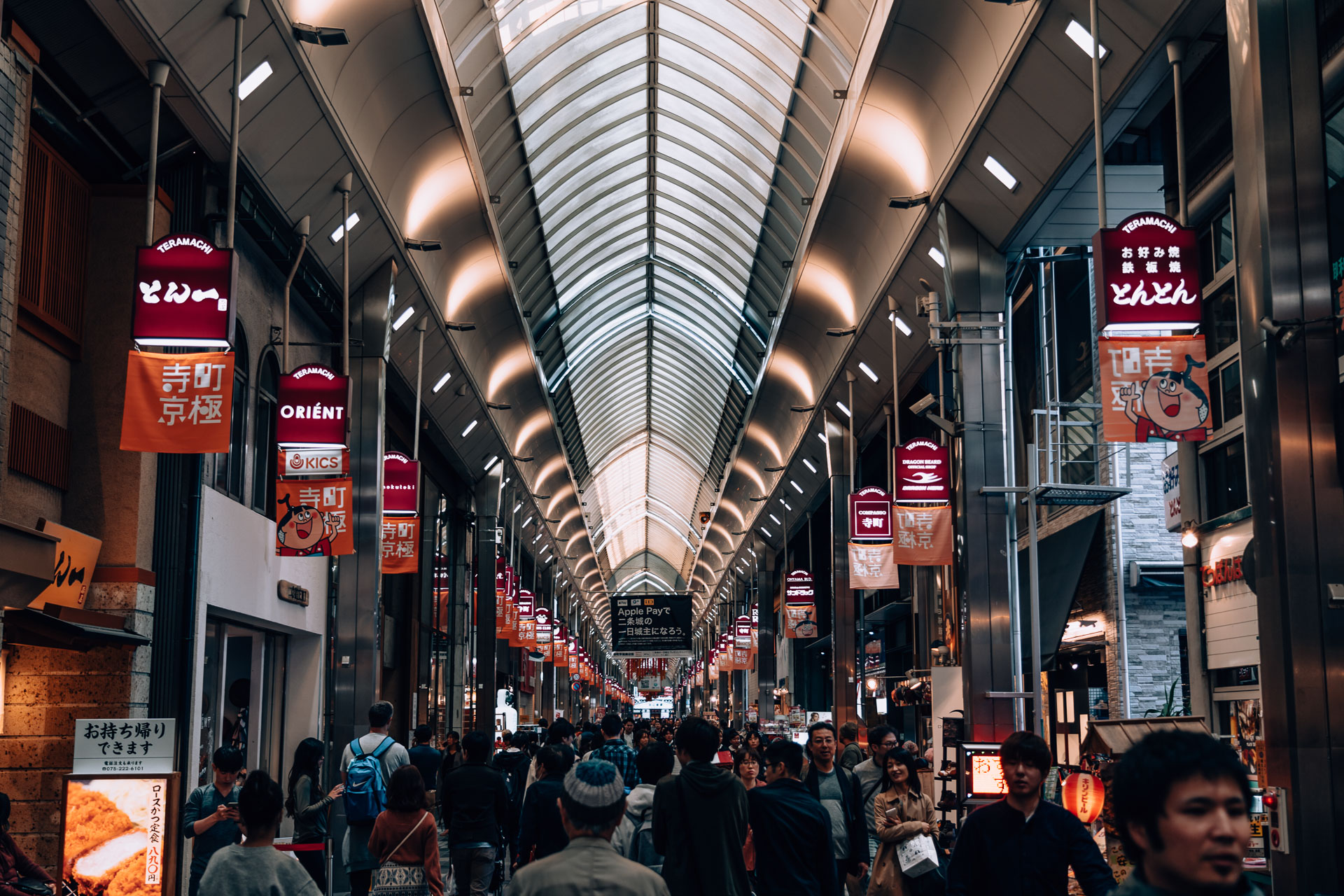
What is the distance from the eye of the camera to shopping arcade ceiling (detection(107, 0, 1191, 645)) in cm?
1229

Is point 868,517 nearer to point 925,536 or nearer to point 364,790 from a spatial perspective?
point 925,536

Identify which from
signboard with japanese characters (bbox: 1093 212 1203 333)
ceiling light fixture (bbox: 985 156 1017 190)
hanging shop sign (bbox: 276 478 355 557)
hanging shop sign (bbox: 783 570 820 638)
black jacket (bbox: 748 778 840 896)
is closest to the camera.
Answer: black jacket (bbox: 748 778 840 896)

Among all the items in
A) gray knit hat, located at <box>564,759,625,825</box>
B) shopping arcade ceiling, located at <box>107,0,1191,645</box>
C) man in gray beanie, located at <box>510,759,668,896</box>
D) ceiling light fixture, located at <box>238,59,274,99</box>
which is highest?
shopping arcade ceiling, located at <box>107,0,1191,645</box>

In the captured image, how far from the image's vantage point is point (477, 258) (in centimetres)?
2100

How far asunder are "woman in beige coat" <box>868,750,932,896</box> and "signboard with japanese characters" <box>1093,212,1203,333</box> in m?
3.88

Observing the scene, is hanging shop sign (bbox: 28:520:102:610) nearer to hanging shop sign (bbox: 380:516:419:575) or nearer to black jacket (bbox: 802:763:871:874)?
black jacket (bbox: 802:763:871:874)

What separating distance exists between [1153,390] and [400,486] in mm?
12393

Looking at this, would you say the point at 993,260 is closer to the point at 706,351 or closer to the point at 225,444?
the point at 225,444

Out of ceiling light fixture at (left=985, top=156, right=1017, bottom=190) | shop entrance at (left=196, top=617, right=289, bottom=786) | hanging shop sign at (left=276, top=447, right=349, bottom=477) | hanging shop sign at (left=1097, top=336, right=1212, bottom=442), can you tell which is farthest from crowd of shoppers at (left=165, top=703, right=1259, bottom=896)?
ceiling light fixture at (left=985, top=156, right=1017, bottom=190)

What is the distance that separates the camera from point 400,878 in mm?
6852

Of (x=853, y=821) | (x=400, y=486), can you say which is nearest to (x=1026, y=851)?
(x=853, y=821)

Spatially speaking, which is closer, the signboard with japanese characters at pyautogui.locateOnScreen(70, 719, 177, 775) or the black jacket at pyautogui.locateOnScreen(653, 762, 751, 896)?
the black jacket at pyautogui.locateOnScreen(653, 762, 751, 896)

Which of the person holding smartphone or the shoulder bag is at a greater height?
the person holding smartphone

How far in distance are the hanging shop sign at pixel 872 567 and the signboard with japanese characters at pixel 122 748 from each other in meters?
13.9
